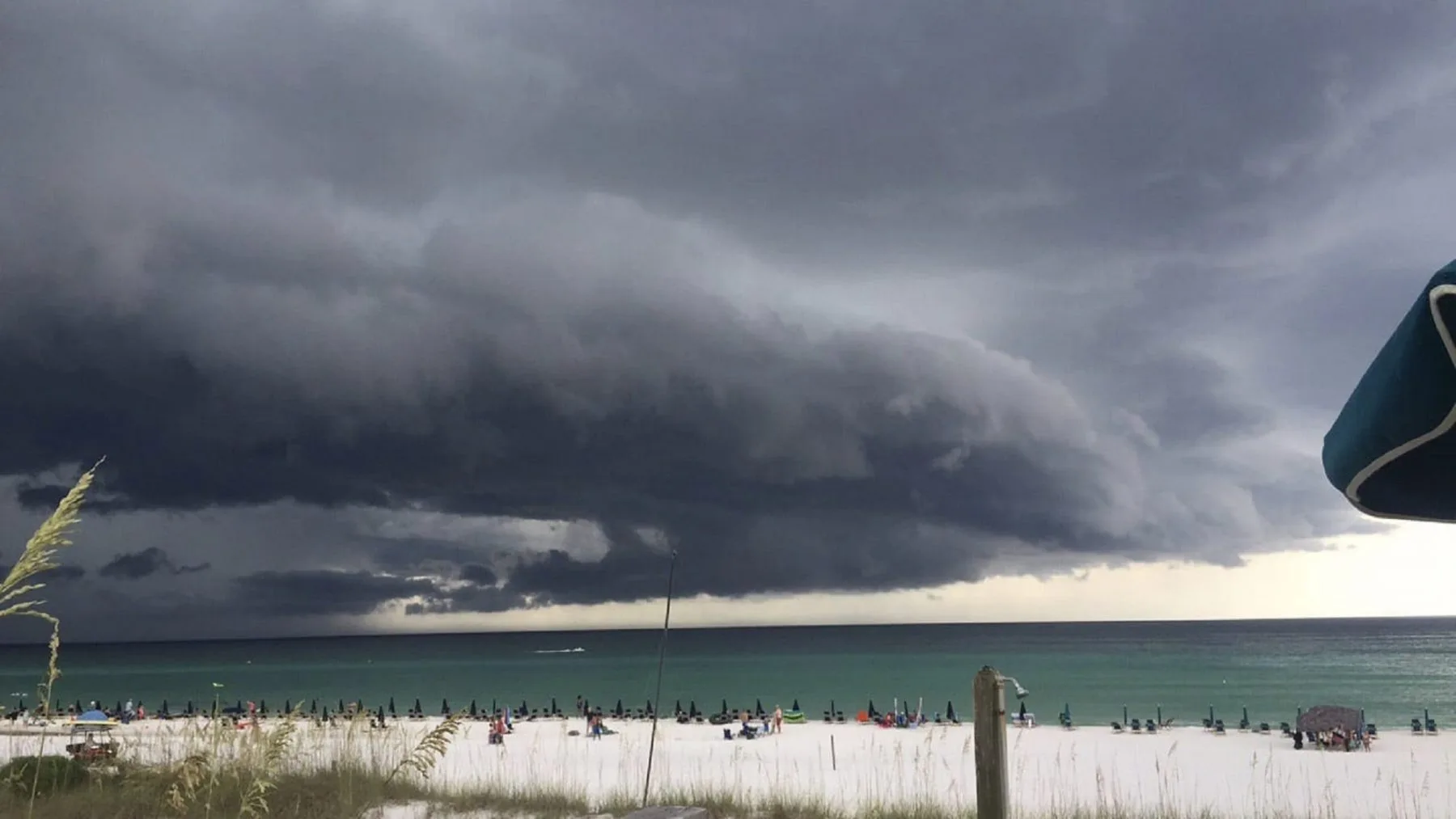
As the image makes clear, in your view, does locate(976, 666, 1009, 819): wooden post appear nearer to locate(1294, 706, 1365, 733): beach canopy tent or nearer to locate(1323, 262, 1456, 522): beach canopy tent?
locate(1323, 262, 1456, 522): beach canopy tent

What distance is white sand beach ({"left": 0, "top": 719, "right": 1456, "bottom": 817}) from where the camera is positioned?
1115 centimetres

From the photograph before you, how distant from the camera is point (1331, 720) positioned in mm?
26797

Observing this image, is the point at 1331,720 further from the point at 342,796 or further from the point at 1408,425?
the point at 1408,425

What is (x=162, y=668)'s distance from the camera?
112 m

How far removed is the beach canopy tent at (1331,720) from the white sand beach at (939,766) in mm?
802

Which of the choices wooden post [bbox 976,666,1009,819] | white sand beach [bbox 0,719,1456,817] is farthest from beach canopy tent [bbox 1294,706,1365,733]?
wooden post [bbox 976,666,1009,819]

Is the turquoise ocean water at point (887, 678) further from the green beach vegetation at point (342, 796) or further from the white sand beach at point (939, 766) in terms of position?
the green beach vegetation at point (342, 796)

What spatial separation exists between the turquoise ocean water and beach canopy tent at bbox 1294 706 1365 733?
548 inches

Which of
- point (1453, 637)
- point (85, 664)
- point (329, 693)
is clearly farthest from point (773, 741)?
point (1453, 637)

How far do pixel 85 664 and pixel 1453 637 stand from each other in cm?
17816

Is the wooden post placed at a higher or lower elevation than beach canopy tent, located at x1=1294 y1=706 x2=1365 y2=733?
higher

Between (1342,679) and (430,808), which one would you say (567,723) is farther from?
A: (1342,679)

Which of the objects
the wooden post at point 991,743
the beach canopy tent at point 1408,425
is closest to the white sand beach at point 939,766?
the wooden post at point 991,743

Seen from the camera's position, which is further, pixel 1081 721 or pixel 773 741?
pixel 1081 721
